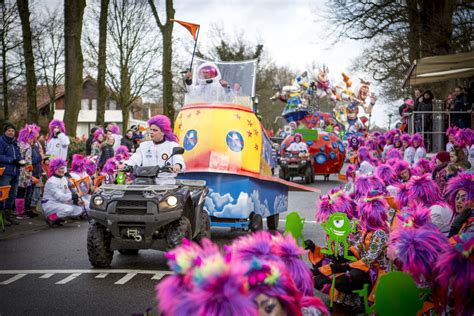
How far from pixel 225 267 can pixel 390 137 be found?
19.8 meters

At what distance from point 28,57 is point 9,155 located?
873cm

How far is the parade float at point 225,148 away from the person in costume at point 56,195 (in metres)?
3.57

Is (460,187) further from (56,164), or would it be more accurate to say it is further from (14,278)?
(56,164)

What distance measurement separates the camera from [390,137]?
21812mm

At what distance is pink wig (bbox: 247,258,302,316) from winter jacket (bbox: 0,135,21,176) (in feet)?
37.0

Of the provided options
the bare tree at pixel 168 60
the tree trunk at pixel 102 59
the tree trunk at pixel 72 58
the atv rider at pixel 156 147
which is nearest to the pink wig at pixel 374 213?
the atv rider at pixel 156 147

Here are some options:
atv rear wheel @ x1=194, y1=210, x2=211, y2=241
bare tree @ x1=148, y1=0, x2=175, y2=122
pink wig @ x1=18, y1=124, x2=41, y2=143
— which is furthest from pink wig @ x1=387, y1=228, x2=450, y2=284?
bare tree @ x1=148, y1=0, x2=175, y2=122

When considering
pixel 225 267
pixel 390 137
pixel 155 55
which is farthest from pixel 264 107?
pixel 225 267

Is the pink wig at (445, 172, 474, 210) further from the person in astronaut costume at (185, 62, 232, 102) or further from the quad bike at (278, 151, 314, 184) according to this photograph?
the quad bike at (278, 151, 314, 184)

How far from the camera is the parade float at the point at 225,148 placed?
36.7ft

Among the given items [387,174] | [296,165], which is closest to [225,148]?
[387,174]

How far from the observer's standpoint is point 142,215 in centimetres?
849

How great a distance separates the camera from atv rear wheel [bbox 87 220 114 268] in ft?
29.2

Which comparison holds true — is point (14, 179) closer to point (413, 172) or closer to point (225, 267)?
point (413, 172)
